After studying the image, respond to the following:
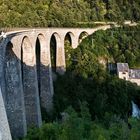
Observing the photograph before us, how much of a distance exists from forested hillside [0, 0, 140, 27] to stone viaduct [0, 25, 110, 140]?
16.0 ft

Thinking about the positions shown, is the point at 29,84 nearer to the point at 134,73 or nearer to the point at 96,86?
the point at 96,86

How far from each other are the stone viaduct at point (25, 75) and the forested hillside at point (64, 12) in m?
4.88

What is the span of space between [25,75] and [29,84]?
81 cm

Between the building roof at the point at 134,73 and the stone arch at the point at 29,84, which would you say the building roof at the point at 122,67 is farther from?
the stone arch at the point at 29,84

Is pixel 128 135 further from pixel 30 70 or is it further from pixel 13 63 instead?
pixel 30 70

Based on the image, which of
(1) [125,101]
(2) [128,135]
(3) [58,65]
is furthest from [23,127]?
(1) [125,101]

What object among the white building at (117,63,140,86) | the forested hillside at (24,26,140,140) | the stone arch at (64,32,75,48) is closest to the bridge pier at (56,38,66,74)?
the forested hillside at (24,26,140,140)

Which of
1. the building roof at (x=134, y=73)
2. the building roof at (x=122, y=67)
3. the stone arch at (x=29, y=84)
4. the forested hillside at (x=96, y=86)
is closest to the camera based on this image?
the stone arch at (x=29, y=84)

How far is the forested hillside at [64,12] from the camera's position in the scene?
179 ft

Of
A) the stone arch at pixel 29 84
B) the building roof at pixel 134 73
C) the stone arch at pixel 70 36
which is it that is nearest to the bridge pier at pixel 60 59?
the stone arch at pixel 70 36

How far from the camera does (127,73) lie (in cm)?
5959

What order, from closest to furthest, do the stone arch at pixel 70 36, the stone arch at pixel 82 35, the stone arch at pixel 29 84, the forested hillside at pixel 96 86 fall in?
the stone arch at pixel 29 84
the forested hillside at pixel 96 86
the stone arch at pixel 70 36
the stone arch at pixel 82 35

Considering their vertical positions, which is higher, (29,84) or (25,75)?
(25,75)

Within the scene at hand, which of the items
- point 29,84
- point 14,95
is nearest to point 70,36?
point 29,84
